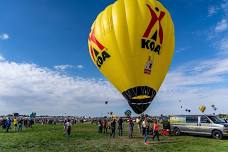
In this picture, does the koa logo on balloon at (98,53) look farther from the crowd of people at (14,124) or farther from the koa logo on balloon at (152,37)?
the crowd of people at (14,124)

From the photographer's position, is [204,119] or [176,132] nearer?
[204,119]

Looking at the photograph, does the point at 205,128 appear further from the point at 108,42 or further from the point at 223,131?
the point at 108,42

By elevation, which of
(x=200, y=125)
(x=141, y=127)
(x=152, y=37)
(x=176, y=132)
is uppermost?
(x=152, y=37)

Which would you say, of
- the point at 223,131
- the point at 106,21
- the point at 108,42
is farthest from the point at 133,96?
the point at 223,131

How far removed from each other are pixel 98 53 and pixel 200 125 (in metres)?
13.5

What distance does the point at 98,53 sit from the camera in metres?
20.5

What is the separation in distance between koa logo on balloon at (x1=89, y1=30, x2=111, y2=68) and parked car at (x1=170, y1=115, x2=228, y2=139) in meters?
12.7

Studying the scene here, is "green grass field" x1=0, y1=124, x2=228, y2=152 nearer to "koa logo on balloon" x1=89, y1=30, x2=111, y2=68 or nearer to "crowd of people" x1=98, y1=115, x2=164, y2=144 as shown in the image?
"crowd of people" x1=98, y1=115, x2=164, y2=144

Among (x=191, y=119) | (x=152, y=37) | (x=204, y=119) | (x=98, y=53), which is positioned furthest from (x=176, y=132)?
(x=152, y=37)

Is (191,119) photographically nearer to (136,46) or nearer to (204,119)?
(204,119)

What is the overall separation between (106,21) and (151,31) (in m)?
2.99

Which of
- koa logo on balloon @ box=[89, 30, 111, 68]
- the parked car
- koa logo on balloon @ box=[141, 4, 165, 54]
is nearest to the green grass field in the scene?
the parked car

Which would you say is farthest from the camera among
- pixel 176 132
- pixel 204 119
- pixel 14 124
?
pixel 14 124

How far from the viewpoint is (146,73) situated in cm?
1880
